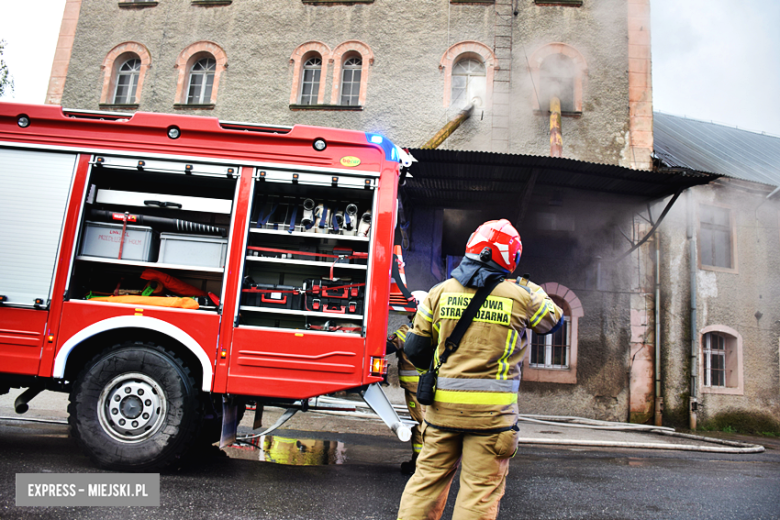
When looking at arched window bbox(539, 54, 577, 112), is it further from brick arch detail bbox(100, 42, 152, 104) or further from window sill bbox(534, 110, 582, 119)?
brick arch detail bbox(100, 42, 152, 104)

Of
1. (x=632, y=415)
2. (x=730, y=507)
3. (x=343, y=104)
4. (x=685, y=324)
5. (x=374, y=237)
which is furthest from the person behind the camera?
(x=343, y=104)

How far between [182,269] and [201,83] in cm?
919

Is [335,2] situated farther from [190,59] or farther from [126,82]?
[126,82]

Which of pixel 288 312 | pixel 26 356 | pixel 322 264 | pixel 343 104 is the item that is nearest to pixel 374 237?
pixel 322 264

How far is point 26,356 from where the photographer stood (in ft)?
12.8

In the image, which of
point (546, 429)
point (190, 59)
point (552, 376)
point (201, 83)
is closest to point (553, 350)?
point (552, 376)

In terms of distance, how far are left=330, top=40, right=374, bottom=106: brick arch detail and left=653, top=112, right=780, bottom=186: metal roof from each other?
6670mm

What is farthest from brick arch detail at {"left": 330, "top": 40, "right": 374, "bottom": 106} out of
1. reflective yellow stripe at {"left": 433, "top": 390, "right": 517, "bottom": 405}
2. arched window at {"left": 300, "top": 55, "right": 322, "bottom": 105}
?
reflective yellow stripe at {"left": 433, "top": 390, "right": 517, "bottom": 405}

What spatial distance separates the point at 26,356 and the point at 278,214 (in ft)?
7.74

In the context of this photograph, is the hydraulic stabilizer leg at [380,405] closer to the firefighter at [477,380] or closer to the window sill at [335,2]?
the firefighter at [477,380]

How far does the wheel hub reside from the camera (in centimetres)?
377

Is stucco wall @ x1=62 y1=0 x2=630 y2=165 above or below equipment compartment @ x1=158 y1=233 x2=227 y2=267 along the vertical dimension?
above

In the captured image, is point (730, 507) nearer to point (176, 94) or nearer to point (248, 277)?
point (248, 277)

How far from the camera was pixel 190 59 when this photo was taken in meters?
11.7
